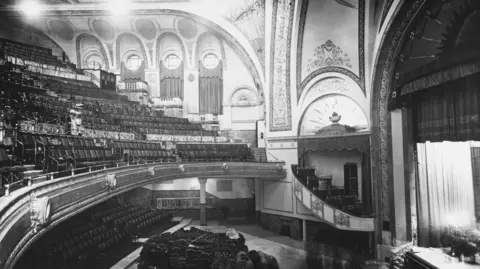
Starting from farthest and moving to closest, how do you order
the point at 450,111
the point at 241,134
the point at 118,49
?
the point at 118,49, the point at 241,134, the point at 450,111

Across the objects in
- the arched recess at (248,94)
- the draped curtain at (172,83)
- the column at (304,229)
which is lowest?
the column at (304,229)

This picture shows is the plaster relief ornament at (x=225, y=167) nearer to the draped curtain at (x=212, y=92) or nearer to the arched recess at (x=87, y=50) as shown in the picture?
the draped curtain at (x=212, y=92)

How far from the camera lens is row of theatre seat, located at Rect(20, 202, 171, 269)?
5047 millimetres

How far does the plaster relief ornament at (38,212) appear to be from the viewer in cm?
290

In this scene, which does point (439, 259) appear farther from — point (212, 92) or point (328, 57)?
point (212, 92)

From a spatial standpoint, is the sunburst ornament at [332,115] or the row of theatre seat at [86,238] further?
the sunburst ornament at [332,115]

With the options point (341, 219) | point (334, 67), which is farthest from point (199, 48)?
point (341, 219)

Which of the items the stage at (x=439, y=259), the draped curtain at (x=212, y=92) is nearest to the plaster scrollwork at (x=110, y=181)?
the stage at (x=439, y=259)

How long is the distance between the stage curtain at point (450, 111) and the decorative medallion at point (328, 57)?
95.9 inches

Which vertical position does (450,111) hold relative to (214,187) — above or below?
above

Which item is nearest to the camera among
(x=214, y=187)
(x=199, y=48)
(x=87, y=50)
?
(x=214, y=187)

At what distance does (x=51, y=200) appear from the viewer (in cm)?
327

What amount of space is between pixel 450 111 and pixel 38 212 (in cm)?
625

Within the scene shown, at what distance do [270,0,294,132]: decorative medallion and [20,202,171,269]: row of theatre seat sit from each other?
16.1ft
